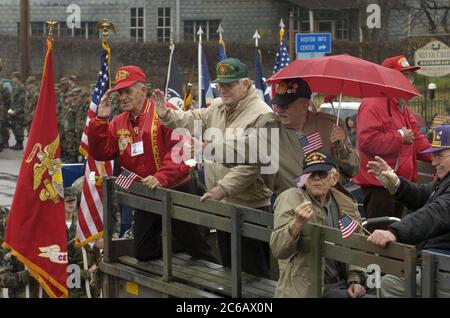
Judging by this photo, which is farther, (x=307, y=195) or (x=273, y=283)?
(x=273, y=283)

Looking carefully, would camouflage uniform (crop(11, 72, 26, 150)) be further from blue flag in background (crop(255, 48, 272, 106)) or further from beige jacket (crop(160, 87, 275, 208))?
beige jacket (crop(160, 87, 275, 208))

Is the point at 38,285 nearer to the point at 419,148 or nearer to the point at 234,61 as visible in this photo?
the point at 234,61

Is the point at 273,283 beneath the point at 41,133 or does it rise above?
beneath

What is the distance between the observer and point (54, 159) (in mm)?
7988

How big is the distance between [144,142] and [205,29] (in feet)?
141

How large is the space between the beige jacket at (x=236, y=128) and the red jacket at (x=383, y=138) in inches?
42.3

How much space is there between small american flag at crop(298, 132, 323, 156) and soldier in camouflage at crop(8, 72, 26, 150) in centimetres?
2060

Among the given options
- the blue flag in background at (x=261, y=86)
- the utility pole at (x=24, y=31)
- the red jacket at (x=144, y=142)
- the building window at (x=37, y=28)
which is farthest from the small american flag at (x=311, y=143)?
the building window at (x=37, y=28)

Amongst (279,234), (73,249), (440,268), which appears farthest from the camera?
(73,249)

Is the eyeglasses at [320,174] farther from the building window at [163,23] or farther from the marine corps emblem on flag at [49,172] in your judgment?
the building window at [163,23]

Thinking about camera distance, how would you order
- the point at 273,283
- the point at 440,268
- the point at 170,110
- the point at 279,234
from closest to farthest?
the point at 440,268, the point at 279,234, the point at 273,283, the point at 170,110

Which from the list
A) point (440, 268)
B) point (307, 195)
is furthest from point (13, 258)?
point (440, 268)

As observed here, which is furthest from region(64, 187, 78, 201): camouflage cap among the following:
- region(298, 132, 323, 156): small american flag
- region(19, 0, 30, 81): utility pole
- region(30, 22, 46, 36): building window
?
region(30, 22, 46, 36): building window

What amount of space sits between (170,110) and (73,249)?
6.32ft
